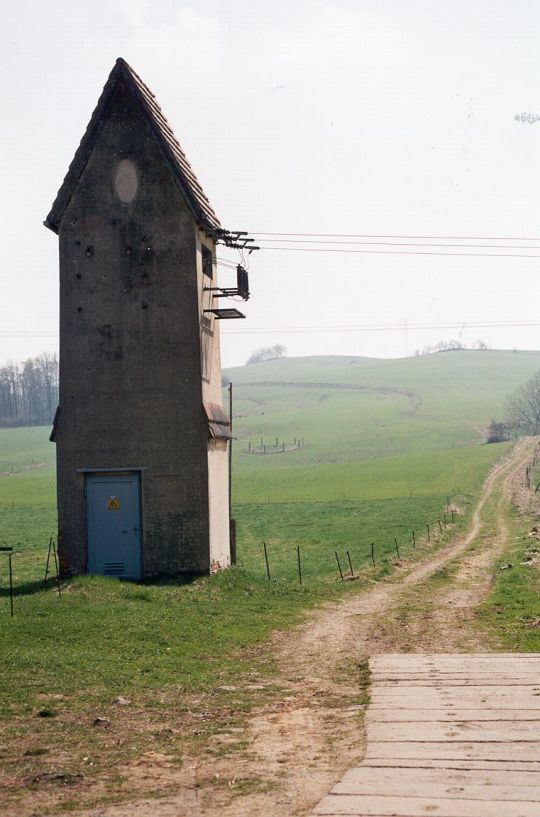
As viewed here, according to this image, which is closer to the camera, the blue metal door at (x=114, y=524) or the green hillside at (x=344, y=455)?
the blue metal door at (x=114, y=524)

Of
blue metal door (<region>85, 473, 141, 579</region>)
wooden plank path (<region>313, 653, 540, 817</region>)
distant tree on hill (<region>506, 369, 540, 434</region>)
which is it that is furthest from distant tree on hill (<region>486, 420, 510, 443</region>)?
wooden plank path (<region>313, 653, 540, 817</region>)

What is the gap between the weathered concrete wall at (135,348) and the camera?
23.0 metres

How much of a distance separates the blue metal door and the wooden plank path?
41.2 feet

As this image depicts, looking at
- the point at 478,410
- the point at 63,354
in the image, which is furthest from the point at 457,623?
the point at 478,410

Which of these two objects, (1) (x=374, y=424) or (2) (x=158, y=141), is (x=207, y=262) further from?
(1) (x=374, y=424)

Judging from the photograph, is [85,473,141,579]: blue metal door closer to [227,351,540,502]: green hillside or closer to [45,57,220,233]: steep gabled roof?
[45,57,220,233]: steep gabled roof

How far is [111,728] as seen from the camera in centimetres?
961

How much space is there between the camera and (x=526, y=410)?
354 ft

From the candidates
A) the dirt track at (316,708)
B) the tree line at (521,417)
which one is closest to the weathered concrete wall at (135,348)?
the dirt track at (316,708)

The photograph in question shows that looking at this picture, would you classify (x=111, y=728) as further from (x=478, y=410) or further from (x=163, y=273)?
(x=478, y=410)

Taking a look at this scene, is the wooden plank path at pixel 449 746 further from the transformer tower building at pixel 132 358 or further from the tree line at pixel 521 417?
the tree line at pixel 521 417

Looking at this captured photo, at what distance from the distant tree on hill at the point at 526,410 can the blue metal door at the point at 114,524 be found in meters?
85.7

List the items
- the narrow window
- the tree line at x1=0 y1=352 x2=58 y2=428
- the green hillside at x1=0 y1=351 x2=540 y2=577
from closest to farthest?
the narrow window → the green hillside at x1=0 y1=351 x2=540 y2=577 → the tree line at x1=0 y1=352 x2=58 y2=428

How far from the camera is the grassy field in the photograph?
11.2m
